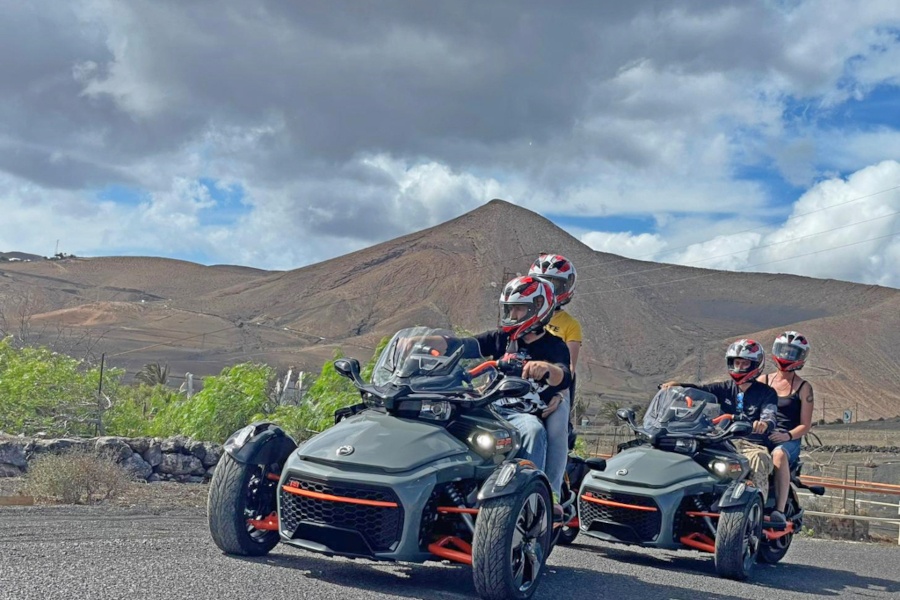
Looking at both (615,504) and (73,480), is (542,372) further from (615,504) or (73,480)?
(73,480)

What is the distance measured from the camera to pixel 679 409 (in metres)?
10.4

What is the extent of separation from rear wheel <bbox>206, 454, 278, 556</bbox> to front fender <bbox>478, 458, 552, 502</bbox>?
5.11 ft

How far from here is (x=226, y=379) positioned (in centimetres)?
2077

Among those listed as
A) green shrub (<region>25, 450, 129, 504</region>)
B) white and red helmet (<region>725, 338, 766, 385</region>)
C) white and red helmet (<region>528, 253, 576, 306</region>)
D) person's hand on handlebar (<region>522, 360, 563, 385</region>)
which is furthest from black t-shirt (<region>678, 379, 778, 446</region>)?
green shrub (<region>25, 450, 129, 504</region>)

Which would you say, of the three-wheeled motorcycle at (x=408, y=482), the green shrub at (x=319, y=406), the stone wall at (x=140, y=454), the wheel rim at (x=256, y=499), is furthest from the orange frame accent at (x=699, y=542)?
the green shrub at (x=319, y=406)

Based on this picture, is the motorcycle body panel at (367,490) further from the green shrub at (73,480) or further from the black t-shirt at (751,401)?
the green shrub at (73,480)

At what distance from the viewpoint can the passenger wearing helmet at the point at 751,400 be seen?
419 inches

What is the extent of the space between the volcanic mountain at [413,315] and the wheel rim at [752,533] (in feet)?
275

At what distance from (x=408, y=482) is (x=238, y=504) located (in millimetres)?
1350

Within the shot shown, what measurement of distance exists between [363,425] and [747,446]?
552 cm

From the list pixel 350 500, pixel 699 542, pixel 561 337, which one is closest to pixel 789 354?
pixel 699 542

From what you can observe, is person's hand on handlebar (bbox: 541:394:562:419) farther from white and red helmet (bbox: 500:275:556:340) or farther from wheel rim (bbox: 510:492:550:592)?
wheel rim (bbox: 510:492:550:592)

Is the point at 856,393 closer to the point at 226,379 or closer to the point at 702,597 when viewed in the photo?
the point at 226,379

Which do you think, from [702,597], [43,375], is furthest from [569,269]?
[43,375]
